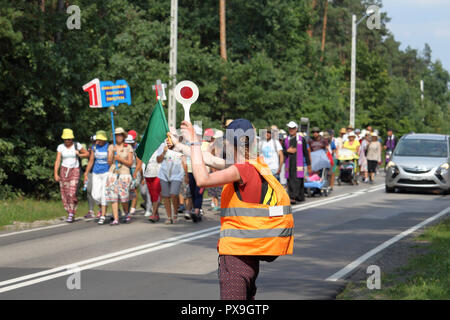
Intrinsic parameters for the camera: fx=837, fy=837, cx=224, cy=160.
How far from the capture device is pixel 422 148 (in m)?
24.8

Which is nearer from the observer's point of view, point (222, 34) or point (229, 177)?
point (229, 177)

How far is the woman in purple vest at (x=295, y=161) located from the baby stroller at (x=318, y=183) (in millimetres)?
1636

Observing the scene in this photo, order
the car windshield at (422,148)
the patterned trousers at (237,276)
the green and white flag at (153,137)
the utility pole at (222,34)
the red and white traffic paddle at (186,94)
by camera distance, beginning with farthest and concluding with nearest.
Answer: the utility pole at (222,34) → the car windshield at (422,148) → the green and white flag at (153,137) → the red and white traffic paddle at (186,94) → the patterned trousers at (237,276)

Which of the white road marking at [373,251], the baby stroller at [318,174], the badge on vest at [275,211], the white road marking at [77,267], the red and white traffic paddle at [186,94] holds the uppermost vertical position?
the red and white traffic paddle at [186,94]

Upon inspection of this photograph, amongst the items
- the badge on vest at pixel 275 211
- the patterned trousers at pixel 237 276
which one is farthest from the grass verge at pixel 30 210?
the badge on vest at pixel 275 211

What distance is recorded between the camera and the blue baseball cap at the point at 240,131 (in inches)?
227

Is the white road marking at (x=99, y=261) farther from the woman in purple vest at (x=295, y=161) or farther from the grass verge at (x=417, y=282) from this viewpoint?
the woman in purple vest at (x=295, y=161)

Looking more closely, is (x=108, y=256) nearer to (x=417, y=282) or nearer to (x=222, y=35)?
(x=417, y=282)

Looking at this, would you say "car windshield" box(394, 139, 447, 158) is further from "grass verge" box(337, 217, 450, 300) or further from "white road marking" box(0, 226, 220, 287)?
"grass verge" box(337, 217, 450, 300)

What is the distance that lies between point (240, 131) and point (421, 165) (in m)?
18.5

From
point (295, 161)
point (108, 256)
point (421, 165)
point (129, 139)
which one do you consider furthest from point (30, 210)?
point (421, 165)

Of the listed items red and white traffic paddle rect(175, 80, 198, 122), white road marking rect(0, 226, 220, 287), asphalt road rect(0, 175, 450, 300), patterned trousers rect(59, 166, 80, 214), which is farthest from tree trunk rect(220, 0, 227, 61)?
red and white traffic paddle rect(175, 80, 198, 122)
